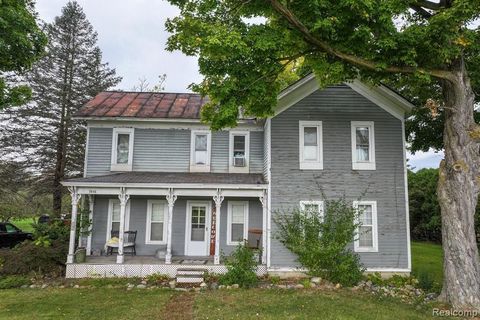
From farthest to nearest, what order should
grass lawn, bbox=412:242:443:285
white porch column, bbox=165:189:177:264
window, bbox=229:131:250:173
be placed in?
window, bbox=229:131:250:173 < grass lawn, bbox=412:242:443:285 < white porch column, bbox=165:189:177:264

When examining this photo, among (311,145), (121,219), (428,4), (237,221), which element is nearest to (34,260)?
(121,219)

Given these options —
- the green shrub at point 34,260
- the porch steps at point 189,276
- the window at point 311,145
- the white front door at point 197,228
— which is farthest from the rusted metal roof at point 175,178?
the porch steps at point 189,276

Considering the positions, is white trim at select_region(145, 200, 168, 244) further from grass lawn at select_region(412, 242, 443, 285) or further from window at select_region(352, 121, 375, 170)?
grass lawn at select_region(412, 242, 443, 285)

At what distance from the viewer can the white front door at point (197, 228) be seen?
13000 mm

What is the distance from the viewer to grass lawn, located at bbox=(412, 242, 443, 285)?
12.0m

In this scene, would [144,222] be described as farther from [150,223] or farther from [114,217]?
[114,217]

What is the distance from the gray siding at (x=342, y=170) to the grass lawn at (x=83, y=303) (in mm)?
4717

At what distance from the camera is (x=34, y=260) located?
11023 mm

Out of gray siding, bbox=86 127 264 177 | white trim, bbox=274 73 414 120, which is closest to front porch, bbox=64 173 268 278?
gray siding, bbox=86 127 264 177

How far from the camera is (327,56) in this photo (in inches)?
369

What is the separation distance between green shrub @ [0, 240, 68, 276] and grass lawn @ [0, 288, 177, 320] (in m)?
1.56

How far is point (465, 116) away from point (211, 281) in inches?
359

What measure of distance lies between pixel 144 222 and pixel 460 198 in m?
11.2

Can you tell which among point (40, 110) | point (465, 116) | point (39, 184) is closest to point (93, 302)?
point (465, 116)
